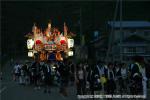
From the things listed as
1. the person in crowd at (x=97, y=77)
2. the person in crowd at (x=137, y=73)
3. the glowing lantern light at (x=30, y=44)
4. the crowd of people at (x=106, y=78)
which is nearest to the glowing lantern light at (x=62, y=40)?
the glowing lantern light at (x=30, y=44)

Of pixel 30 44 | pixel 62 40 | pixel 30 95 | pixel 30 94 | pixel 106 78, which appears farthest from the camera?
pixel 30 44

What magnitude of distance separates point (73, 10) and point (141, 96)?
61.6 meters

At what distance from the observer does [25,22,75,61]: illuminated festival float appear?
2050 inches

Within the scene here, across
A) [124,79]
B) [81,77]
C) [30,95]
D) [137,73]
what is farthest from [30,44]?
[137,73]

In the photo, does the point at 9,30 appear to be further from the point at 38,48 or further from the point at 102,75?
the point at 102,75

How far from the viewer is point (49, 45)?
181 feet

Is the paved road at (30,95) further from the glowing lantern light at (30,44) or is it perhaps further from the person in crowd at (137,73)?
the glowing lantern light at (30,44)

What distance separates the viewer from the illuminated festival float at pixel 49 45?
5207 cm

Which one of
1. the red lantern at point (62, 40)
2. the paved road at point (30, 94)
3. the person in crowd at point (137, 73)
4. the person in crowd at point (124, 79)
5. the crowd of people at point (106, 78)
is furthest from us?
the red lantern at point (62, 40)

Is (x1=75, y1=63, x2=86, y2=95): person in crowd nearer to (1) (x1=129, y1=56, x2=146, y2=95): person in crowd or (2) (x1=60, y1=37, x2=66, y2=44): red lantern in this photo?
(1) (x1=129, y1=56, x2=146, y2=95): person in crowd

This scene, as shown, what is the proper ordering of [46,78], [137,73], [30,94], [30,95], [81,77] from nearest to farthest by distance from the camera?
[137,73]
[81,77]
[30,95]
[30,94]
[46,78]

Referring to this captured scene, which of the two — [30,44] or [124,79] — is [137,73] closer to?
[124,79]

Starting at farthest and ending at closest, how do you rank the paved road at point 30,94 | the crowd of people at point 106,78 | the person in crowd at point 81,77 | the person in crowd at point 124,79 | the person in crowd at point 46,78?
the person in crowd at point 46,78
the person in crowd at point 124,79
the paved road at point 30,94
the person in crowd at point 81,77
the crowd of people at point 106,78

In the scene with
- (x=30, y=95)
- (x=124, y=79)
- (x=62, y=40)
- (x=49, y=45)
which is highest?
(x=62, y=40)
